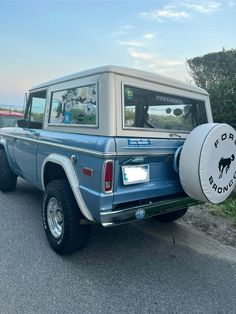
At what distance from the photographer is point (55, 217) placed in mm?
3480

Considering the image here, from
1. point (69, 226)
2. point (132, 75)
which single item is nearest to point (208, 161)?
point (132, 75)

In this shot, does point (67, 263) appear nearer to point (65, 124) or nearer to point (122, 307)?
point (122, 307)

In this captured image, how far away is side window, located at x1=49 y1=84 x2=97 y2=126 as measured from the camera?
298 centimetres

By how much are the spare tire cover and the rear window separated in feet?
1.88

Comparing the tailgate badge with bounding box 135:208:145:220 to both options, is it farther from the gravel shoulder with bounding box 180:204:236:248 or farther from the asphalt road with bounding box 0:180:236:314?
the gravel shoulder with bounding box 180:204:236:248

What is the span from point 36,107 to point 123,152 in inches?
88.9

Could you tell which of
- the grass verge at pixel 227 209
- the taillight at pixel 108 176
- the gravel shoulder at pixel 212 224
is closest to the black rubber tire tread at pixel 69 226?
the taillight at pixel 108 176

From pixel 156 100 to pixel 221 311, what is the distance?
2190mm

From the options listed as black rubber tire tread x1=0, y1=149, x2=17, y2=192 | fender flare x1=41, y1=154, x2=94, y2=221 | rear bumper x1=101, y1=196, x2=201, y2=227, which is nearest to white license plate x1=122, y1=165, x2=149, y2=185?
rear bumper x1=101, y1=196, x2=201, y2=227

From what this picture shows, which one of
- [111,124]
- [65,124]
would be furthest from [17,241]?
[111,124]

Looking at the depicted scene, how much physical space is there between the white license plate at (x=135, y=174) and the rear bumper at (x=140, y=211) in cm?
26

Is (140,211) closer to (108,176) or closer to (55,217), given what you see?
(108,176)

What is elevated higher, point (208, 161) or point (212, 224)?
point (208, 161)

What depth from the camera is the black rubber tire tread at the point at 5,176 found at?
529 centimetres
